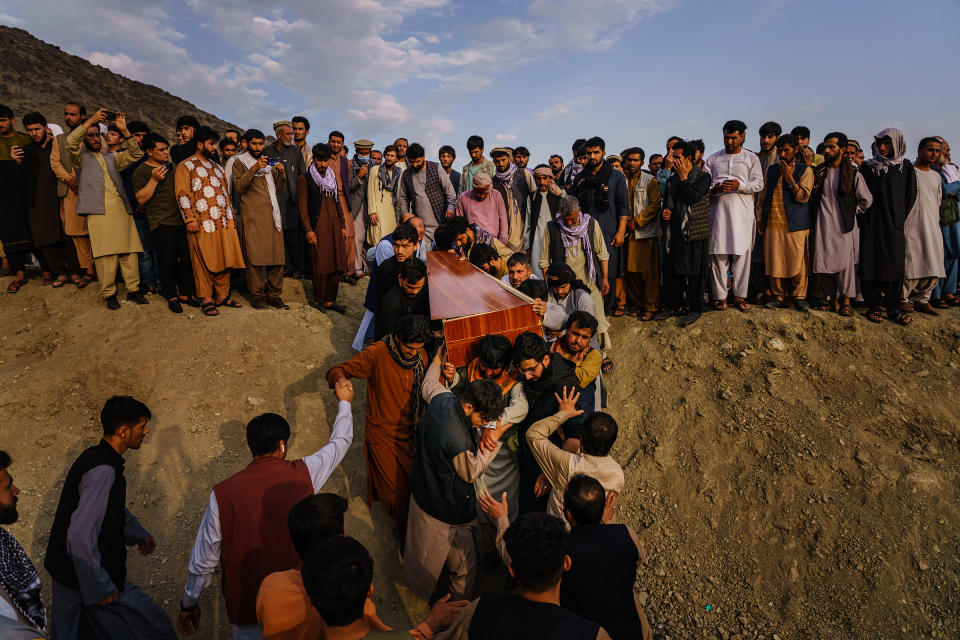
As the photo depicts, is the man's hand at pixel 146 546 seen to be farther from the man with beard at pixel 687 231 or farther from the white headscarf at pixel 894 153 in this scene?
the white headscarf at pixel 894 153

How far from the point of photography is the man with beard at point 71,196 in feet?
16.4

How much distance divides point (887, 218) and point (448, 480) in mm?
5406

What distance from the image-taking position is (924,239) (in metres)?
5.20

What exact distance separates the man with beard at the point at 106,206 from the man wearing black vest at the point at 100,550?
11.6 feet

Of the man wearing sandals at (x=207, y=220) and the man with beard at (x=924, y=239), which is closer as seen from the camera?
the man wearing sandals at (x=207, y=220)

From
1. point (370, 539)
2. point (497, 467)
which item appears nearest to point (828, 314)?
point (497, 467)

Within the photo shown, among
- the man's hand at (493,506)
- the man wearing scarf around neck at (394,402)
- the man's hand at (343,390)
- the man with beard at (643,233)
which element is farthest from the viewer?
the man with beard at (643,233)

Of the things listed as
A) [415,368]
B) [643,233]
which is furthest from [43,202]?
[643,233]

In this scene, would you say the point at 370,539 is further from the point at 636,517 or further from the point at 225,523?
the point at 636,517

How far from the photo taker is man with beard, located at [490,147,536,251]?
6.01 m

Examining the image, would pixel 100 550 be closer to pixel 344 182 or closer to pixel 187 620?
pixel 187 620

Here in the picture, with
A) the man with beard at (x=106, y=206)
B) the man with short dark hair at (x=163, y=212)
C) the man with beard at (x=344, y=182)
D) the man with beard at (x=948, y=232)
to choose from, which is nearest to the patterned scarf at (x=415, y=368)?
the man with short dark hair at (x=163, y=212)

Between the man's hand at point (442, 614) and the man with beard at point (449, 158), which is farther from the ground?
the man with beard at point (449, 158)

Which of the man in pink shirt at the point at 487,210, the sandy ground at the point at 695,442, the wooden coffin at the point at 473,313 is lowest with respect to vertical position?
the sandy ground at the point at 695,442
